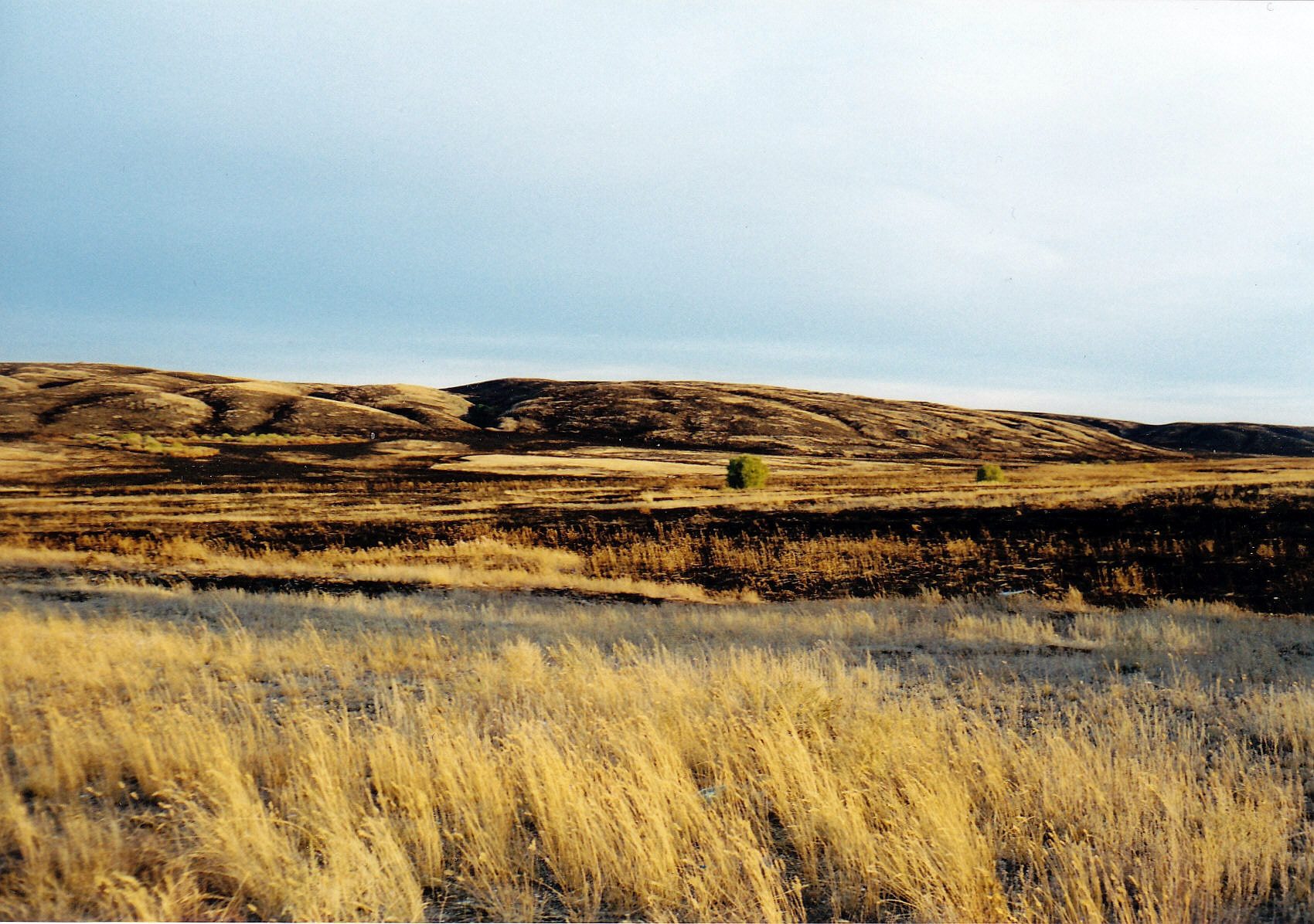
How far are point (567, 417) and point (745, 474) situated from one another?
6646 centimetres

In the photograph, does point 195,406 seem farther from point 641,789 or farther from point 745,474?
point 641,789

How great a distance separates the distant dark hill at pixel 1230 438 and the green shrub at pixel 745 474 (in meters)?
132

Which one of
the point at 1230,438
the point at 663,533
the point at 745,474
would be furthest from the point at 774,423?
the point at 1230,438

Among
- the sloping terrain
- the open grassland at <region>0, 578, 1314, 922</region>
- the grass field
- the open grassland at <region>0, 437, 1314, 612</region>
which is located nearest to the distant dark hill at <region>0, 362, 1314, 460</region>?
the sloping terrain

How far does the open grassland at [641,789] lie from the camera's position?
10.4ft

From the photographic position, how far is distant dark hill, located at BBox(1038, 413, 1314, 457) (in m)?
142

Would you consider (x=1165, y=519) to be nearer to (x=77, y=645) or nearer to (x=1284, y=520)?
(x=1284, y=520)

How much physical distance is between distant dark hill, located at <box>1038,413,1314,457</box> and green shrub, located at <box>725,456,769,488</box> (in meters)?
132

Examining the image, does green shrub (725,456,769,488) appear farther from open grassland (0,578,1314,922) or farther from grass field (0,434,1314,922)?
open grassland (0,578,1314,922)

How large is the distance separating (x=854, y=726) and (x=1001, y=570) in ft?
52.0

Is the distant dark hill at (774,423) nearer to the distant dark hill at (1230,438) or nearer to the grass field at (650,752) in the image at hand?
the distant dark hill at (1230,438)

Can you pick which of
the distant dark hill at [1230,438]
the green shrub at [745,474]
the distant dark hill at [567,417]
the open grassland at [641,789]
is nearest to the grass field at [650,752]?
the open grassland at [641,789]

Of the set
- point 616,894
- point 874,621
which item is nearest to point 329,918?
point 616,894

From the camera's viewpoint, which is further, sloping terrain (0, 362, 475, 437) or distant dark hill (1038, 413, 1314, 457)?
distant dark hill (1038, 413, 1314, 457)
